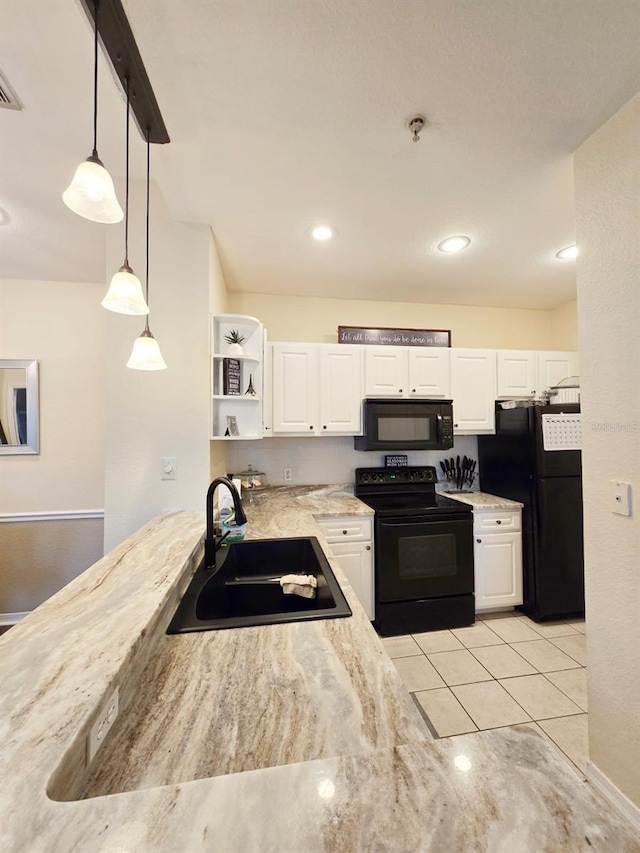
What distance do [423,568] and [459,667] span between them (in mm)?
591

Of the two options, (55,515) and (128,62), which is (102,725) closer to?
(128,62)

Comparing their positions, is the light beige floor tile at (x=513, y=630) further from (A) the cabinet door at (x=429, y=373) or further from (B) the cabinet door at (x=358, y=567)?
(A) the cabinet door at (x=429, y=373)

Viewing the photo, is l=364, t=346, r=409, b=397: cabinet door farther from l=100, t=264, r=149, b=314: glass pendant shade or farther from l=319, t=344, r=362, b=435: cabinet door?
l=100, t=264, r=149, b=314: glass pendant shade

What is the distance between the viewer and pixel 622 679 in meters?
1.27

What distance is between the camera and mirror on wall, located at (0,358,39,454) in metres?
2.67

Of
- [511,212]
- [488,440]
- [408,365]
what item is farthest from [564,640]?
[511,212]

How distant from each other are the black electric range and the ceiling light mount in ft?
6.86

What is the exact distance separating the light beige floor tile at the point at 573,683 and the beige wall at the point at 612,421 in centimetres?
54

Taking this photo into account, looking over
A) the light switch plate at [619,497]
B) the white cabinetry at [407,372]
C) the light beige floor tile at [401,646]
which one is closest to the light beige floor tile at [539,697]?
the light beige floor tile at [401,646]

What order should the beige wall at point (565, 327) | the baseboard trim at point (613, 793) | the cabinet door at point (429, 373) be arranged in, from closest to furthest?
the baseboard trim at point (613, 793)
the cabinet door at point (429, 373)
the beige wall at point (565, 327)

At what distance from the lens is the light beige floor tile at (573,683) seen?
1829mm

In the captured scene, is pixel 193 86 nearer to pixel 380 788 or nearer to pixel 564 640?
pixel 380 788

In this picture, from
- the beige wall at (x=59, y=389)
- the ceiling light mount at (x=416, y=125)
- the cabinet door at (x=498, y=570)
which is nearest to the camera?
the ceiling light mount at (x=416, y=125)

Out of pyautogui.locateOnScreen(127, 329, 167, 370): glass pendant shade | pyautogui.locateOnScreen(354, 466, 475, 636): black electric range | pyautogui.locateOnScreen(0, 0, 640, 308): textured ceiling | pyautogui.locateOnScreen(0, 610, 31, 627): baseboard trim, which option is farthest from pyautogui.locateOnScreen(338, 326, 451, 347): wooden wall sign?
pyautogui.locateOnScreen(0, 610, 31, 627): baseboard trim
